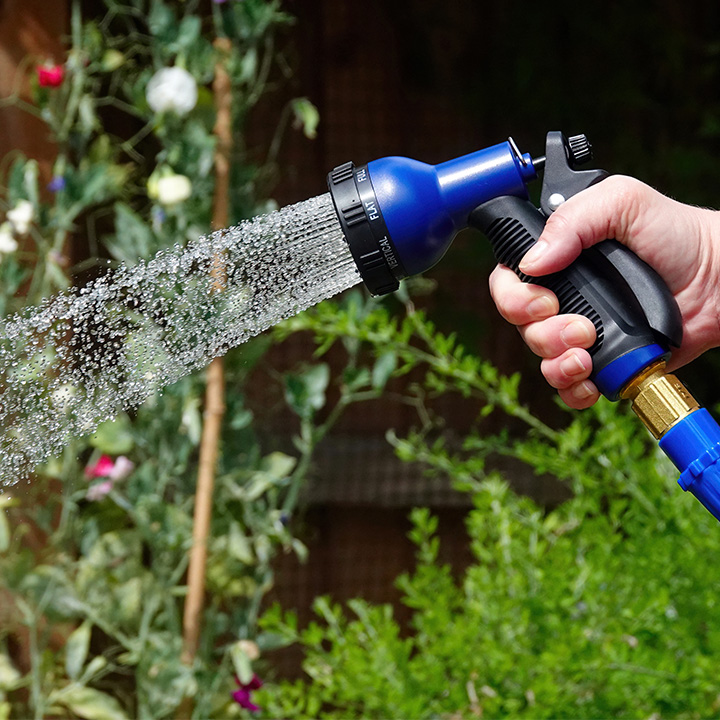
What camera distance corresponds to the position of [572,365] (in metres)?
0.78

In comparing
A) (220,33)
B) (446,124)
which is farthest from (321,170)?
(220,33)

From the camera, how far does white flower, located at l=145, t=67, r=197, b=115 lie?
1.62 meters

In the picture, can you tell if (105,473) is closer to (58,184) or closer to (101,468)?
(101,468)

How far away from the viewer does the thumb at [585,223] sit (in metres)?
0.75

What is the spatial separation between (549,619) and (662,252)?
0.64m

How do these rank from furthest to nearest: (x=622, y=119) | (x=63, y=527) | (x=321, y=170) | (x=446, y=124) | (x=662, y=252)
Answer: (x=622, y=119) → (x=446, y=124) → (x=321, y=170) → (x=63, y=527) → (x=662, y=252)

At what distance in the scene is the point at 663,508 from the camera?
1.40m

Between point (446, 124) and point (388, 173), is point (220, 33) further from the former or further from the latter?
point (388, 173)

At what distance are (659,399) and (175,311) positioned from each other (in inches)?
15.7

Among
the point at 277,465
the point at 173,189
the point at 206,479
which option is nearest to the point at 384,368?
the point at 277,465

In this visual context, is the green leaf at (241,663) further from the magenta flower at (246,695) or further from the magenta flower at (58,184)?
the magenta flower at (58,184)

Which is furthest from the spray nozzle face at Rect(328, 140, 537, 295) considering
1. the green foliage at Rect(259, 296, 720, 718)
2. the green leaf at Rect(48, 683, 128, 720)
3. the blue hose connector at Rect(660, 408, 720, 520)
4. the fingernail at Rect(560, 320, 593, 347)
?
the green leaf at Rect(48, 683, 128, 720)

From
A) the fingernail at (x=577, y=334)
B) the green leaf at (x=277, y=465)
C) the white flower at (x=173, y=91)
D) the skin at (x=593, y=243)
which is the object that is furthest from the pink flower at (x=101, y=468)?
the fingernail at (x=577, y=334)

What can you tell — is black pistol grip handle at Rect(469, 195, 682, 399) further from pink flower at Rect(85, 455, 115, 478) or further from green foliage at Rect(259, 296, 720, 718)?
pink flower at Rect(85, 455, 115, 478)
